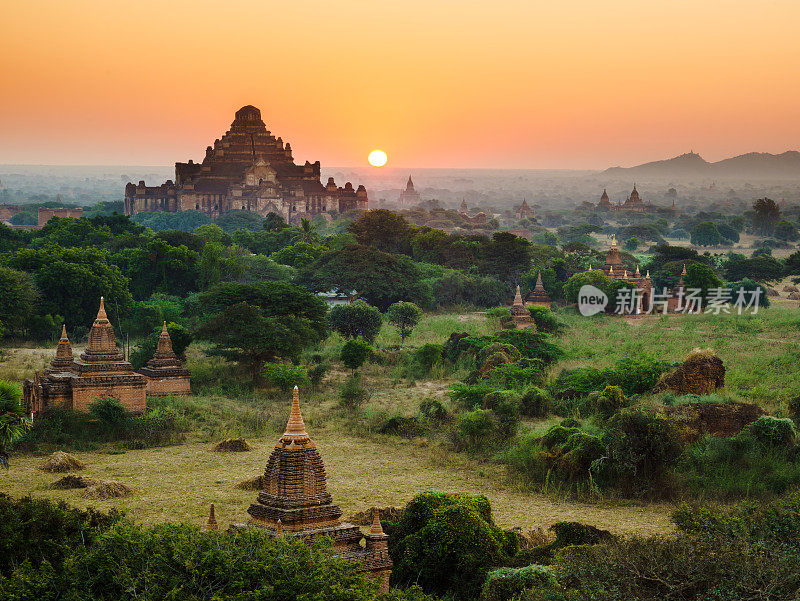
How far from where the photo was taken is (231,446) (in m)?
30.5

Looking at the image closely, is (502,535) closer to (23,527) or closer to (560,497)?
(560,497)

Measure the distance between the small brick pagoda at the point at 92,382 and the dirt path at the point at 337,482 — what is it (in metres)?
2.16

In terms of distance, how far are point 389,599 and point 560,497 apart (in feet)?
37.6

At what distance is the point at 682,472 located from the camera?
2695cm

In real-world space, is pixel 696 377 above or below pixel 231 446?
above

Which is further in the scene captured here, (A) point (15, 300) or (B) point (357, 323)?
(B) point (357, 323)

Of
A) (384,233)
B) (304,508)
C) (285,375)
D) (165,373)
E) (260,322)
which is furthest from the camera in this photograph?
(384,233)

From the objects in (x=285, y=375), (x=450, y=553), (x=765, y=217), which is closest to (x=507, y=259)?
(x=285, y=375)

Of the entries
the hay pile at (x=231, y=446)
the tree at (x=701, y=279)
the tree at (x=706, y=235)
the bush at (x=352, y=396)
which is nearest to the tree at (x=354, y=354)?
the bush at (x=352, y=396)

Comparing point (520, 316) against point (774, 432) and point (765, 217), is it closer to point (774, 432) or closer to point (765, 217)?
point (774, 432)

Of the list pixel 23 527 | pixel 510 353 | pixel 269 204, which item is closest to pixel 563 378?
pixel 510 353

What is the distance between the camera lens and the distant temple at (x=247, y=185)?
129625 millimetres

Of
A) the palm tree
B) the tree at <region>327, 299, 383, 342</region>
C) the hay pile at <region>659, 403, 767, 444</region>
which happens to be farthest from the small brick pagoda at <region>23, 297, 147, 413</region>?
the tree at <region>327, 299, 383, 342</region>

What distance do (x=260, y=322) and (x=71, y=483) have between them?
569 inches
